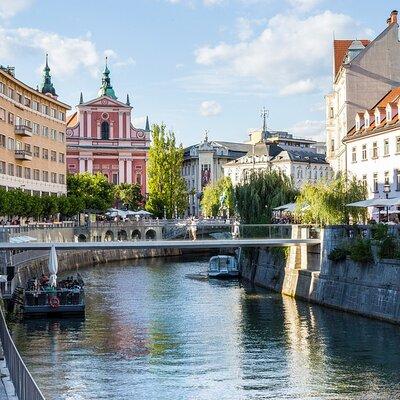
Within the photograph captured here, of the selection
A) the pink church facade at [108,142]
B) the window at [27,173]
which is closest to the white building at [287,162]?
the pink church facade at [108,142]

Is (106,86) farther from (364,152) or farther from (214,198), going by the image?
(364,152)

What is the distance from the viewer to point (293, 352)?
132 ft

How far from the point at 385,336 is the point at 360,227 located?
39.2ft

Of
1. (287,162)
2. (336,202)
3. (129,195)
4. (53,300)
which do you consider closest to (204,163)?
(287,162)

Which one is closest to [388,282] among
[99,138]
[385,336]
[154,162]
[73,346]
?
[385,336]

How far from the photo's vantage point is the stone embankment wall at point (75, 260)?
70250mm

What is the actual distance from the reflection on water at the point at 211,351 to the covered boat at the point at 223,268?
16.8 m

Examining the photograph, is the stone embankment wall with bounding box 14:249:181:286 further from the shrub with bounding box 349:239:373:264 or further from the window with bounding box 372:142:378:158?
the window with bounding box 372:142:378:158

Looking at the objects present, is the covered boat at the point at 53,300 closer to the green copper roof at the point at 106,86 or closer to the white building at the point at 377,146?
the white building at the point at 377,146

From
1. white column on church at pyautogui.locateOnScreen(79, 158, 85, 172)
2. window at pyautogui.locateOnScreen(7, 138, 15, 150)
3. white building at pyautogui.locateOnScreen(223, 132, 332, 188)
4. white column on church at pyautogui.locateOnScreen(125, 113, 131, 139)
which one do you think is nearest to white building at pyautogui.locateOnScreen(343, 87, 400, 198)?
window at pyautogui.locateOnScreen(7, 138, 15, 150)

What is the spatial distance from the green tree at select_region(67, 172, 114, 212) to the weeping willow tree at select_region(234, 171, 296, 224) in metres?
39.7

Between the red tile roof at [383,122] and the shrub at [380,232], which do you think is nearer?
the shrub at [380,232]

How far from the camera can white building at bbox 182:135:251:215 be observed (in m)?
189

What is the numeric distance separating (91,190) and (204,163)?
75476mm
